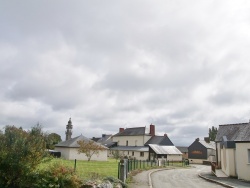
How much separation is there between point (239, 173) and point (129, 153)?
153 feet

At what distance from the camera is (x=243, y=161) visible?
2430 centimetres

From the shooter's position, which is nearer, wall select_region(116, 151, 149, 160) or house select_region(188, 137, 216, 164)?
wall select_region(116, 151, 149, 160)

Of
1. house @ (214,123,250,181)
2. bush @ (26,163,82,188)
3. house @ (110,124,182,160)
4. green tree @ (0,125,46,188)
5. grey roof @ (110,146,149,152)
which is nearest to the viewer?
bush @ (26,163,82,188)

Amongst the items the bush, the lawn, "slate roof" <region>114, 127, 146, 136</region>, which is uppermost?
"slate roof" <region>114, 127, 146, 136</region>

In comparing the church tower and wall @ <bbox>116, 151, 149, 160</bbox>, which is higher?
the church tower

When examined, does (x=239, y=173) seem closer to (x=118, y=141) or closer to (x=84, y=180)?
(x=84, y=180)

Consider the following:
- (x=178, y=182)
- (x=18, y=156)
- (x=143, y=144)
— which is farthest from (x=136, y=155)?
(x=18, y=156)

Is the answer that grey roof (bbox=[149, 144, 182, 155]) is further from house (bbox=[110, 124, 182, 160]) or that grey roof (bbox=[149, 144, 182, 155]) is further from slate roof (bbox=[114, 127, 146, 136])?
slate roof (bbox=[114, 127, 146, 136])

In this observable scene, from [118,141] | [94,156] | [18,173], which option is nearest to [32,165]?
[18,173]

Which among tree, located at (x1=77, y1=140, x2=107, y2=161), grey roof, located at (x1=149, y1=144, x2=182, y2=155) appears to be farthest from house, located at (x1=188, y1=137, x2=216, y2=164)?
tree, located at (x1=77, y1=140, x2=107, y2=161)

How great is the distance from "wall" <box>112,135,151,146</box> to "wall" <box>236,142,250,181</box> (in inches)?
1854

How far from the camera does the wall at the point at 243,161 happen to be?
942 inches

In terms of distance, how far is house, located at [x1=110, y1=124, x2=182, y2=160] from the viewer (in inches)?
2510

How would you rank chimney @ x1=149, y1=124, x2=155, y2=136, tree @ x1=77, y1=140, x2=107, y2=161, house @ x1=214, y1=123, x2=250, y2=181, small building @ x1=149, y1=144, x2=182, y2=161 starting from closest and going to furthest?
house @ x1=214, y1=123, x2=250, y2=181, tree @ x1=77, y1=140, x2=107, y2=161, small building @ x1=149, y1=144, x2=182, y2=161, chimney @ x1=149, y1=124, x2=155, y2=136
